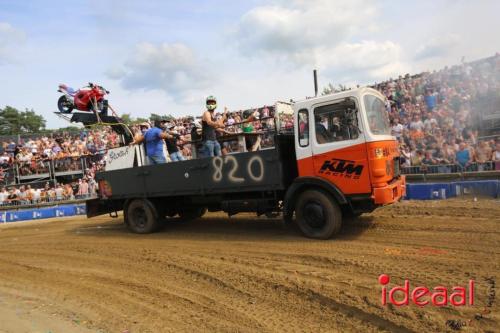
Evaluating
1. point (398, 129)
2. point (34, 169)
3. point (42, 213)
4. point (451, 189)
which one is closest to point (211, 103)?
point (451, 189)

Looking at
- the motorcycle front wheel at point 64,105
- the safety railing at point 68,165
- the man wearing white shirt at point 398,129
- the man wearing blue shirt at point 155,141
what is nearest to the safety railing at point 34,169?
the safety railing at point 68,165

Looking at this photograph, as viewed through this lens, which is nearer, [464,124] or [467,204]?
[467,204]

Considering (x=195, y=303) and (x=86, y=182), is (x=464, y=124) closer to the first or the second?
(x=195, y=303)

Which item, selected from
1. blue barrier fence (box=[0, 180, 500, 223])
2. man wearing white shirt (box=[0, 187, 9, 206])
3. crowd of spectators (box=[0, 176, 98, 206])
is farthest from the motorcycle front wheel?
man wearing white shirt (box=[0, 187, 9, 206])

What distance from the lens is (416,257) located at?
5695 mm

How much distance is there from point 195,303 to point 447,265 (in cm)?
326

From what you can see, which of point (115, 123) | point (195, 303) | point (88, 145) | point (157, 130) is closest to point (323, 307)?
point (195, 303)

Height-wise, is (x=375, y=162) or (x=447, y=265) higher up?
(x=375, y=162)

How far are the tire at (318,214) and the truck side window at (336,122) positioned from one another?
3.19ft

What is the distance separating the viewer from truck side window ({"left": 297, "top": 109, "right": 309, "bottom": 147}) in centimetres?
717

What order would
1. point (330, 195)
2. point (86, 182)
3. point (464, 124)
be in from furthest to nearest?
point (86, 182) < point (464, 124) < point (330, 195)

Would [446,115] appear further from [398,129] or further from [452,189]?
[452,189]

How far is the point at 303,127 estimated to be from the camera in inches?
284

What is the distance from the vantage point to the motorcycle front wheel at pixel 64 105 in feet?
33.7
